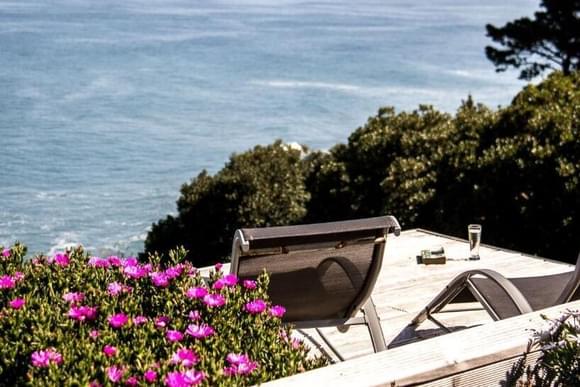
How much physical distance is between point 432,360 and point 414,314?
2.57 metres

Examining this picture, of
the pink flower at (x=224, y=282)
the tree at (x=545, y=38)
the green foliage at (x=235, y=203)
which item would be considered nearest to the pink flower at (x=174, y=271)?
the pink flower at (x=224, y=282)

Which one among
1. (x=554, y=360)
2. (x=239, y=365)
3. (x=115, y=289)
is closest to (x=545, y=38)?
(x=554, y=360)

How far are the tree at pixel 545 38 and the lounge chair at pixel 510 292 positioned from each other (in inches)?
1005

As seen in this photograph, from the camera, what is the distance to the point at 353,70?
50750 mm

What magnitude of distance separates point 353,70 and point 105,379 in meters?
49.7

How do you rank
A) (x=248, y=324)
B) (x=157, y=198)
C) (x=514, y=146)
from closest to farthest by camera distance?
(x=248, y=324) → (x=514, y=146) → (x=157, y=198)

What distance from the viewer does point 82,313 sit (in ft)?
7.25

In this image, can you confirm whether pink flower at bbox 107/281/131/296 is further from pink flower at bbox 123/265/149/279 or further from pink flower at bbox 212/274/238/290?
pink flower at bbox 212/274/238/290

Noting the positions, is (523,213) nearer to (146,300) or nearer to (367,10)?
(146,300)

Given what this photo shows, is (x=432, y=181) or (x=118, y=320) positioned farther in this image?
(x=432, y=181)

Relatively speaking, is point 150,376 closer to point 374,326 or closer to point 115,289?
point 115,289

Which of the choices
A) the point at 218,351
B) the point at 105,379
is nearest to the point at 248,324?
the point at 218,351

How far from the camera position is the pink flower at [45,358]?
1.92m

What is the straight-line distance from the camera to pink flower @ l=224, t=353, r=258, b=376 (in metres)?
2.04
